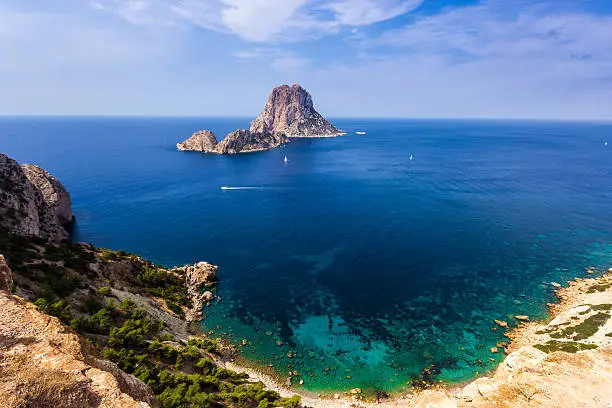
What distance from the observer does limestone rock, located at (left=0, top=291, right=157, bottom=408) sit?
40.8 feet

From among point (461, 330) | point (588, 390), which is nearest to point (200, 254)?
point (461, 330)

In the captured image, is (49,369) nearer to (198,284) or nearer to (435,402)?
(435,402)

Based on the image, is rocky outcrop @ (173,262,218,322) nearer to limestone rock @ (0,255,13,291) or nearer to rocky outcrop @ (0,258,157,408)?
limestone rock @ (0,255,13,291)

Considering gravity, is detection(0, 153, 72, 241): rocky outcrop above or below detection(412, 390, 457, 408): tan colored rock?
above

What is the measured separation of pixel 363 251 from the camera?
261ft

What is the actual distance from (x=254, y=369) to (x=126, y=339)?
1769 cm

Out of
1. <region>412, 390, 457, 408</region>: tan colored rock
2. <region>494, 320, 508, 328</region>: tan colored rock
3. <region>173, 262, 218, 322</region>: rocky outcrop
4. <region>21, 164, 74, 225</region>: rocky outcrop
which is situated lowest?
<region>494, 320, 508, 328</region>: tan colored rock

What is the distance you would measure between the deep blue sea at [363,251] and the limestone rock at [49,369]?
3323cm

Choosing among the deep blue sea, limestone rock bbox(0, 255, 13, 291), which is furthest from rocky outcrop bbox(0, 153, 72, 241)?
limestone rock bbox(0, 255, 13, 291)

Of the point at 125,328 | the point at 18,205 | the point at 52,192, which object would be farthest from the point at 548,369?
the point at 52,192

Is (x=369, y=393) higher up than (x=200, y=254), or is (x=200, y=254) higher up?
(x=200, y=254)

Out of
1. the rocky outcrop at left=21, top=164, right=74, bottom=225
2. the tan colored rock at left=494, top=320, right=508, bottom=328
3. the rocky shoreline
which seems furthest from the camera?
the rocky outcrop at left=21, top=164, right=74, bottom=225

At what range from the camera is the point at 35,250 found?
162ft

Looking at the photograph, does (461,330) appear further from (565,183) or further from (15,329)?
(565,183)
